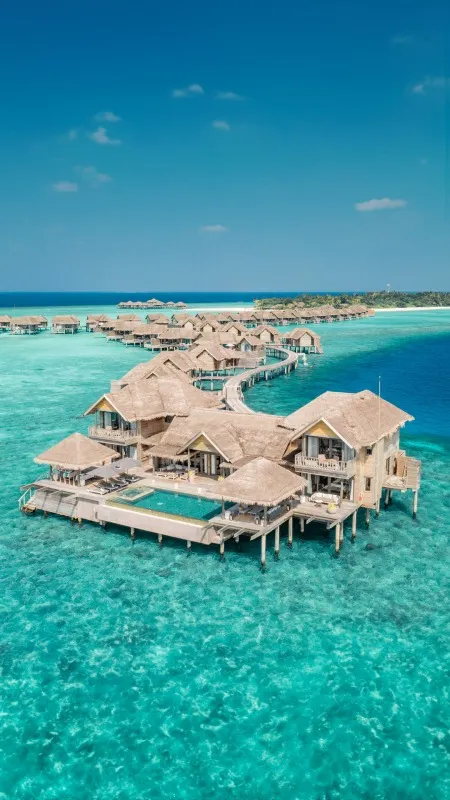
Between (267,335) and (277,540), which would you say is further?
(267,335)

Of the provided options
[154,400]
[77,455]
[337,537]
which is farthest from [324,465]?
[77,455]

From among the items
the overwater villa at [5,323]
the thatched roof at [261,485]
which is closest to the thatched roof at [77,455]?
the thatched roof at [261,485]

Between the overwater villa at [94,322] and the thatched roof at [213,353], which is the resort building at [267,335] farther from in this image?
the overwater villa at [94,322]

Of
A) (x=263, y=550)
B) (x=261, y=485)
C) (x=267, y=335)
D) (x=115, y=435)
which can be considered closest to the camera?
(x=263, y=550)

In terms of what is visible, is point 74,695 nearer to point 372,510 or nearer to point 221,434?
point 221,434

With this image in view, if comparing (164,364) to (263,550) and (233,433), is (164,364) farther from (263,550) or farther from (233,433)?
(263,550)
